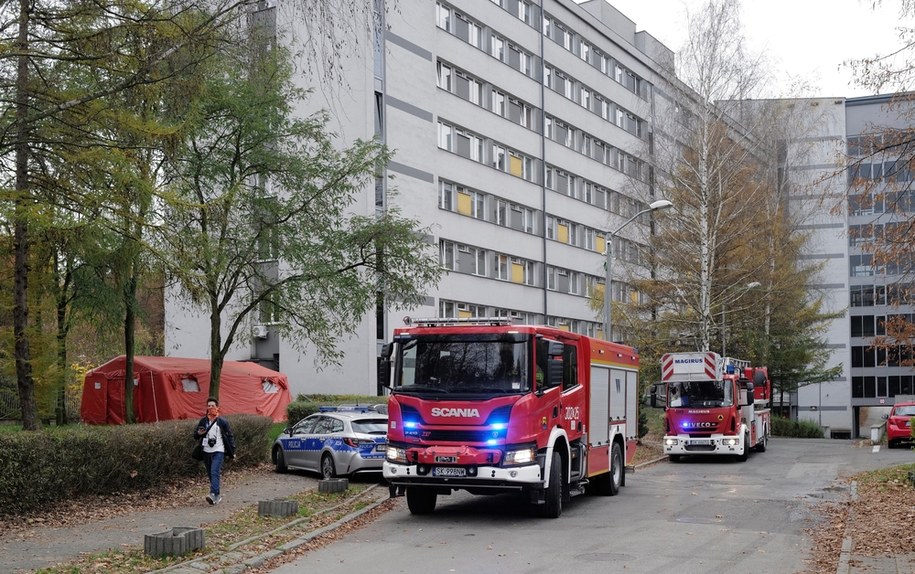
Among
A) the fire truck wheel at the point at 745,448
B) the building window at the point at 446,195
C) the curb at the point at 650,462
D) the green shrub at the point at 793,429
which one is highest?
the building window at the point at 446,195

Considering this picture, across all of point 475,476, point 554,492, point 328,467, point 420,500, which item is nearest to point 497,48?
point 328,467

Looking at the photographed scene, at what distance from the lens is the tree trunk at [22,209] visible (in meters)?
11.3

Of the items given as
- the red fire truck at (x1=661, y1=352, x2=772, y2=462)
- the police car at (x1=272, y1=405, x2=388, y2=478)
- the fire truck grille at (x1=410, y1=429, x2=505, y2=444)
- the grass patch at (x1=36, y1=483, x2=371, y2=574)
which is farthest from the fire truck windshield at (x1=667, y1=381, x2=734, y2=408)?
the fire truck grille at (x1=410, y1=429, x2=505, y2=444)

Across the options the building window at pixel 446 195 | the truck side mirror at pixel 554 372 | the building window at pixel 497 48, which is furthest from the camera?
the building window at pixel 497 48

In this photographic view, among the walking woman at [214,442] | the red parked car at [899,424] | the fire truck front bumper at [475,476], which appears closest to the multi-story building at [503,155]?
the red parked car at [899,424]

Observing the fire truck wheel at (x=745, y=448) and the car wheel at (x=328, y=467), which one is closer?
the car wheel at (x=328, y=467)

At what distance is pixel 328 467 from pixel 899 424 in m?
23.4

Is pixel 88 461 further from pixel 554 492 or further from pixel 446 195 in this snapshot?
pixel 446 195

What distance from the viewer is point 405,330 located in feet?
50.5

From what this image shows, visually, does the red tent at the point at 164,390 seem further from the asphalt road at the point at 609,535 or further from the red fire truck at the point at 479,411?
the red fire truck at the point at 479,411

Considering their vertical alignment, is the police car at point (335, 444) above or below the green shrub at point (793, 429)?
above

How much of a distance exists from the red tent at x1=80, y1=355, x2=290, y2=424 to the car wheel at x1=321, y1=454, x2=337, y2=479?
35.7 feet

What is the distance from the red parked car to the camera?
35000 mm

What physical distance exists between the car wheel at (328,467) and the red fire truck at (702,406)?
11798 millimetres
